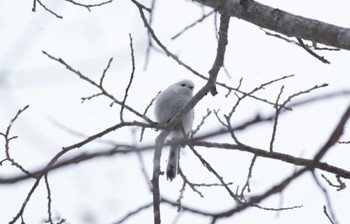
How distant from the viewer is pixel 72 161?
1044 millimetres

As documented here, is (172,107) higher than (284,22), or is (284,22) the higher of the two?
(172,107)

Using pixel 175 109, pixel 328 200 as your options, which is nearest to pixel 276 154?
pixel 328 200

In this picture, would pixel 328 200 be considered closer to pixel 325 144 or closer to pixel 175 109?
pixel 325 144

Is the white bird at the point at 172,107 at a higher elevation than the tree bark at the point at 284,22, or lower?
higher

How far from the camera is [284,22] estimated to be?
2.40 metres

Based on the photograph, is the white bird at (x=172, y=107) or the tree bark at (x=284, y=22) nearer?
the tree bark at (x=284, y=22)

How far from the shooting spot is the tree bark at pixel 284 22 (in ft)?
7.21

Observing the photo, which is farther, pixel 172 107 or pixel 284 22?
pixel 172 107

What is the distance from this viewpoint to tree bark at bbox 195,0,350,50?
2197 millimetres

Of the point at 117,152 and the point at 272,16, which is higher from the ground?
the point at 272,16

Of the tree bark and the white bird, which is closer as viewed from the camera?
the tree bark

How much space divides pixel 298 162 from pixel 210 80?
37.9 inches

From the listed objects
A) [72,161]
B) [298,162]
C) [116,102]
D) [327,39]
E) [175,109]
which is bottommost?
[72,161]

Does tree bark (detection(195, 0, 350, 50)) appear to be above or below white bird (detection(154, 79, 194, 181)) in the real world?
below
